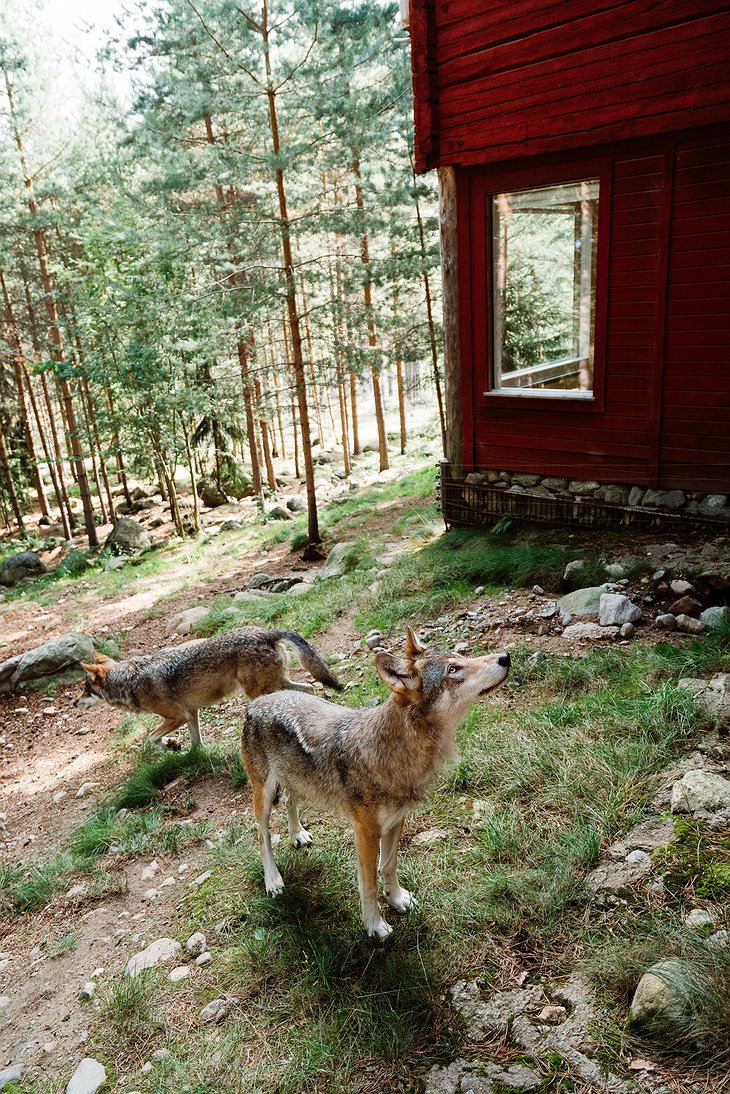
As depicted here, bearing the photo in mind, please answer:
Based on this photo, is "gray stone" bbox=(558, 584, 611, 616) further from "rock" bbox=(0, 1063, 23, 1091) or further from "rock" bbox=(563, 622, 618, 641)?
"rock" bbox=(0, 1063, 23, 1091)

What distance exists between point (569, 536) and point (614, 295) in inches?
118

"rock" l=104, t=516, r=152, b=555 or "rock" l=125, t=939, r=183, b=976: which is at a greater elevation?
"rock" l=125, t=939, r=183, b=976

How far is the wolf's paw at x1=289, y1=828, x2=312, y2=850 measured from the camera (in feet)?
15.0

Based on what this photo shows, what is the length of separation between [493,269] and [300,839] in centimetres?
795

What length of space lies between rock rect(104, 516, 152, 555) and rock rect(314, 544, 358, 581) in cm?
1056

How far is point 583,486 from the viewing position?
889cm

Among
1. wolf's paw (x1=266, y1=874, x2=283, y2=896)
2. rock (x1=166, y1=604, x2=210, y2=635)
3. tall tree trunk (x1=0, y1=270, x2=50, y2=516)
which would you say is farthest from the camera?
tall tree trunk (x1=0, y1=270, x2=50, y2=516)

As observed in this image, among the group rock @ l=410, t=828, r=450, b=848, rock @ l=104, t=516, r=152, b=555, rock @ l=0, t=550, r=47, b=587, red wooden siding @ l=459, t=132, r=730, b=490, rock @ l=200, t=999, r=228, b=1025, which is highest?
red wooden siding @ l=459, t=132, r=730, b=490

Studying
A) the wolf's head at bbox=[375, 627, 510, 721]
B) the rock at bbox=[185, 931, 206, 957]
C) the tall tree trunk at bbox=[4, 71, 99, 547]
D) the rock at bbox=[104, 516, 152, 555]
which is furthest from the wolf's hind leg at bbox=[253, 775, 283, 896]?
the rock at bbox=[104, 516, 152, 555]

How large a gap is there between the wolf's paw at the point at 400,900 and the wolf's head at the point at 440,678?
1189mm

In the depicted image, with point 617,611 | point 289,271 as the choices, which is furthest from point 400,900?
point 289,271

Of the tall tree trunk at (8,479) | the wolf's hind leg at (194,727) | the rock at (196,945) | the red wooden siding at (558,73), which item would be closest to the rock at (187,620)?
the wolf's hind leg at (194,727)

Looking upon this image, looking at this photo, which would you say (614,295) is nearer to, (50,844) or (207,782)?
(207,782)

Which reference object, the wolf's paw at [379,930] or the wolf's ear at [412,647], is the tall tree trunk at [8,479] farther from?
the wolf's ear at [412,647]
